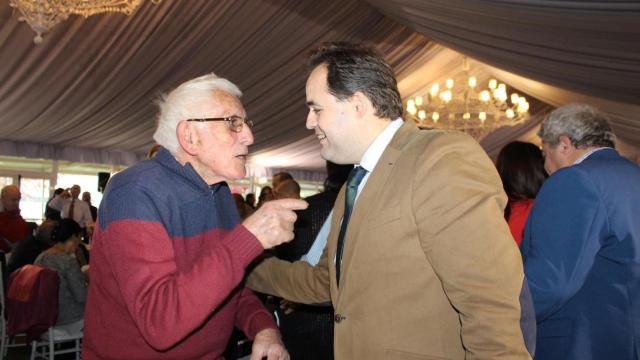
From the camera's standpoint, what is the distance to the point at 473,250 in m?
1.13

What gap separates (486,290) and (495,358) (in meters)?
0.14

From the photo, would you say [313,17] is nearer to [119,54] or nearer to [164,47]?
[164,47]

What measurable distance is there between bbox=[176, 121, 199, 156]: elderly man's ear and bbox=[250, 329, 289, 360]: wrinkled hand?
0.60 metres

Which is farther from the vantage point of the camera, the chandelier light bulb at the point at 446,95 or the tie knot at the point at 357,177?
the chandelier light bulb at the point at 446,95

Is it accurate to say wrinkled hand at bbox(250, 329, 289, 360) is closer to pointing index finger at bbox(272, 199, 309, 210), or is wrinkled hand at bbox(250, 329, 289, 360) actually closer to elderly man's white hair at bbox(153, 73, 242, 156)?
pointing index finger at bbox(272, 199, 309, 210)

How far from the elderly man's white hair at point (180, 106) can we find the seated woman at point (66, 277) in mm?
2767

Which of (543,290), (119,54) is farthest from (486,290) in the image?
(119,54)

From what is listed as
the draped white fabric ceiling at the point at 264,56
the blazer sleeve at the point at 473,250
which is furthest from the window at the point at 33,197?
the blazer sleeve at the point at 473,250

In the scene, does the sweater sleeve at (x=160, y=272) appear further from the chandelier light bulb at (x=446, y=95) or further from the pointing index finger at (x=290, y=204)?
the chandelier light bulb at (x=446, y=95)

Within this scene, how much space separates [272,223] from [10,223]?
4.58 meters

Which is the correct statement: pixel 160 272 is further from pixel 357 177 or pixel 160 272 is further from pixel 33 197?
pixel 33 197

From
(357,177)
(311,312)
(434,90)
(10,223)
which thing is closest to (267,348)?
(357,177)

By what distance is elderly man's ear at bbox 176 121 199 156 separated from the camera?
1.55 metres

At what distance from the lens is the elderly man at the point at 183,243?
1.26 metres
